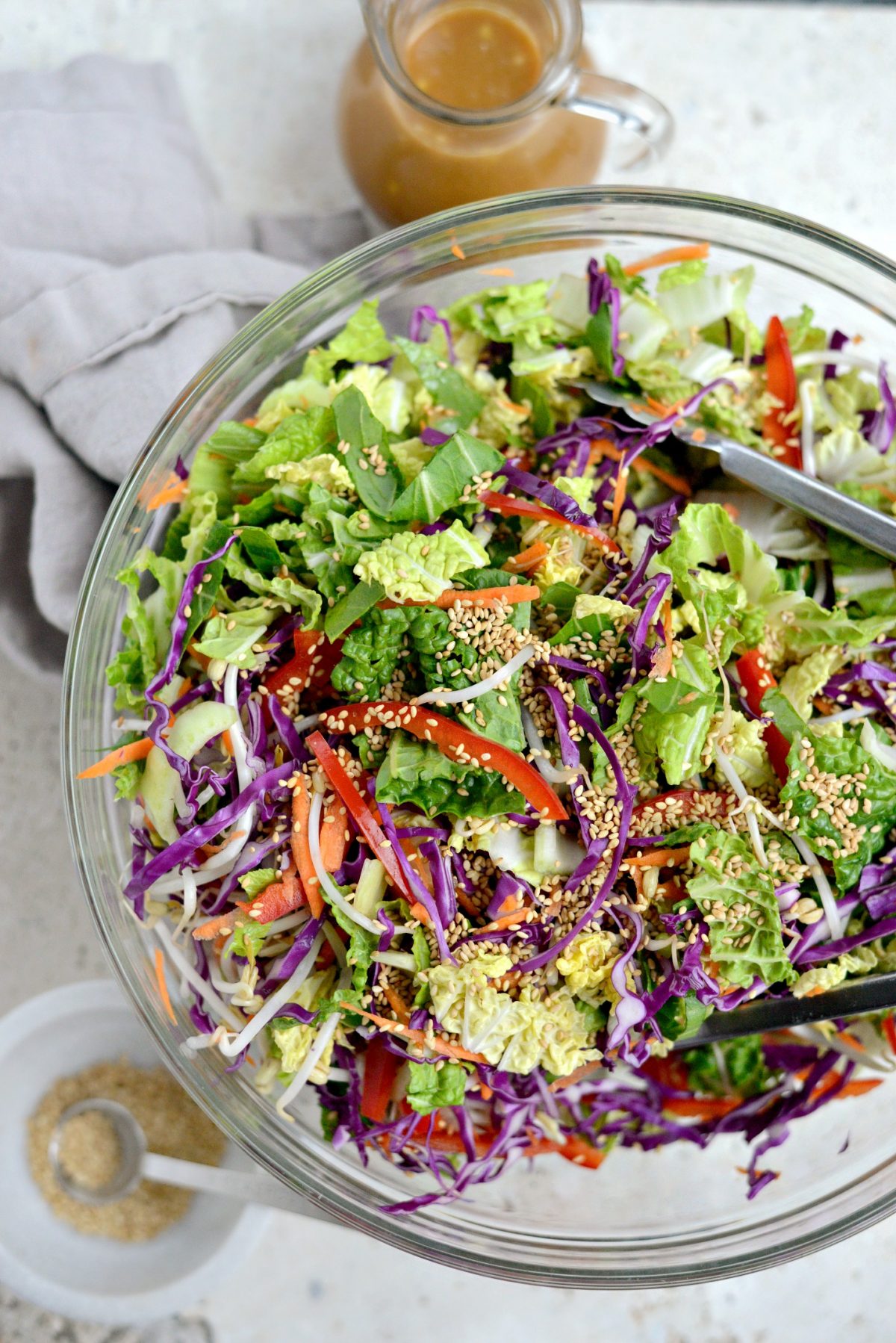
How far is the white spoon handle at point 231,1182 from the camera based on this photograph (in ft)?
6.97

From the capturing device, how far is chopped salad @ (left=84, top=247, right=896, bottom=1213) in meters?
1.55

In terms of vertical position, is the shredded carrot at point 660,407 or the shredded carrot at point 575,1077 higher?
the shredded carrot at point 660,407

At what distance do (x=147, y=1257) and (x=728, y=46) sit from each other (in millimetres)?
3035

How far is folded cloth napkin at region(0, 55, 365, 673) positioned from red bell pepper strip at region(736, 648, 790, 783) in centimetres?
115

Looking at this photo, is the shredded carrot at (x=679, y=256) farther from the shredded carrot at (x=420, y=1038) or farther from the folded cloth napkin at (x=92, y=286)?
the shredded carrot at (x=420, y=1038)

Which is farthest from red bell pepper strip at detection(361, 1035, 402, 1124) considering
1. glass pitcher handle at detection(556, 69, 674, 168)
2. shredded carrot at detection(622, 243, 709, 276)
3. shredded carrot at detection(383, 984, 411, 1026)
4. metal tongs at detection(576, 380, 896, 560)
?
glass pitcher handle at detection(556, 69, 674, 168)

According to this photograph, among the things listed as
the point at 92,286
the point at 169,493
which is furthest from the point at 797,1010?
the point at 92,286

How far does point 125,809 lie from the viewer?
6.40 ft

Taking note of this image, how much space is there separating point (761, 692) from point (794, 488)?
0.34m

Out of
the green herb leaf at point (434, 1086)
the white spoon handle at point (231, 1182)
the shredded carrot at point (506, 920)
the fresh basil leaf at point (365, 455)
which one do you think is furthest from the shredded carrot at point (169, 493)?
the white spoon handle at point (231, 1182)

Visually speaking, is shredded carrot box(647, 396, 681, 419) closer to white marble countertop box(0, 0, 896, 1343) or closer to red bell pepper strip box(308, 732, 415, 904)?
red bell pepper strip box(308, 732, 415, 904)

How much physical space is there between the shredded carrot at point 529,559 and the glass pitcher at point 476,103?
36.9 inches

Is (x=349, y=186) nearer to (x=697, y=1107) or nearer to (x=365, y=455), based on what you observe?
(x=365, y=455)

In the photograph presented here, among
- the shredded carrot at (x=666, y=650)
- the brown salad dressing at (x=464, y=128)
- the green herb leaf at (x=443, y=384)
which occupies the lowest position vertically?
the shredded carrot at (x=666, y=650)
